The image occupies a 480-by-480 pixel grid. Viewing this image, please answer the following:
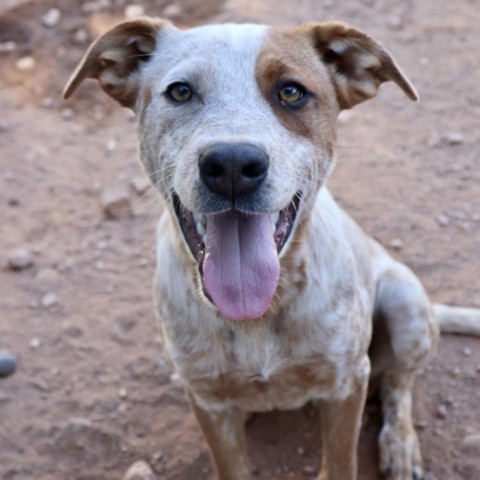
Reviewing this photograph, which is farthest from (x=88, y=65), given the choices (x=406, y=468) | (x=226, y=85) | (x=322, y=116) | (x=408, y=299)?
(x=406, y=468)

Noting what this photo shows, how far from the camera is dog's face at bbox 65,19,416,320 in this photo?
2.64 meters

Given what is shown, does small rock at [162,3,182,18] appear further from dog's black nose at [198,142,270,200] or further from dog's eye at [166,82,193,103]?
dog's black nose at [198,142,270,200]

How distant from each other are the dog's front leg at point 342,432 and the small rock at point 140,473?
93cm

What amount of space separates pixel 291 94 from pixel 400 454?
1969mm

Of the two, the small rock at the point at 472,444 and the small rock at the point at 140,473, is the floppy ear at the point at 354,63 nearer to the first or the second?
the small rock at the point at 472,444

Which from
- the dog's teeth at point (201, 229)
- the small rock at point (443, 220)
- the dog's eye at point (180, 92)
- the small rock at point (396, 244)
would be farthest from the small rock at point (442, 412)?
the dog's eye at point (180, 92)

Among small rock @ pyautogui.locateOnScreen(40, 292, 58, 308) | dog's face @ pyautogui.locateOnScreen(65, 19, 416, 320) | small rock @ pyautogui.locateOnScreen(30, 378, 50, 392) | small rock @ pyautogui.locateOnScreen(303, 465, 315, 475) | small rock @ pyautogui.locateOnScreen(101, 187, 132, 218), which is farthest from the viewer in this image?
small rock @ pyautogui.locateOnScreen(101, 187, 132, 218)

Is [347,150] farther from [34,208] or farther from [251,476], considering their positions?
[251,476]

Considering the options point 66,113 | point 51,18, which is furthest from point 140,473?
point 51,18

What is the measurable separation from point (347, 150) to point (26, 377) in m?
2.94

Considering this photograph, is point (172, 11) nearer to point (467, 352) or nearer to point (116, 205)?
point (116, 205)

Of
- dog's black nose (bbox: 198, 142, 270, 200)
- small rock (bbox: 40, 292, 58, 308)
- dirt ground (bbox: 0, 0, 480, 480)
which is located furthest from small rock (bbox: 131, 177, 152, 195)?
dog's black nose (bbox: 198, 142, 270, 200)

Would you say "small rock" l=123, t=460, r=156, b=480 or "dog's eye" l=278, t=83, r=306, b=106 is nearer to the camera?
"dog's eye" l=278, t=83, r=306, b=106

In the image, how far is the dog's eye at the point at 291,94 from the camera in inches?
115
